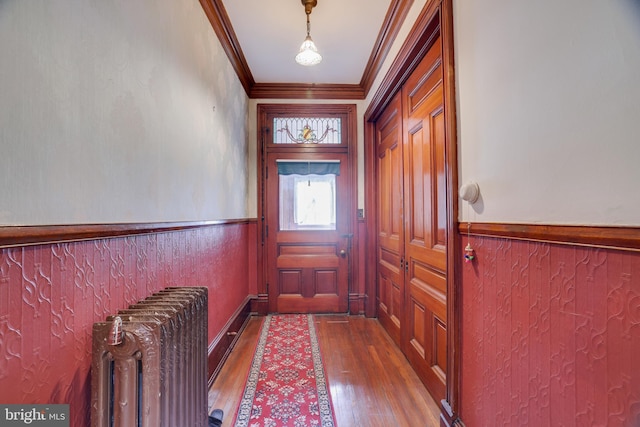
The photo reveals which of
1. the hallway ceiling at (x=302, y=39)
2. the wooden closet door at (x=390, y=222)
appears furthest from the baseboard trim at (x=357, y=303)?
the hallway ceiling at (x=302, y=39)

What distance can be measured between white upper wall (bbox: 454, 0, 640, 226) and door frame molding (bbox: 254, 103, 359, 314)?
209 cm

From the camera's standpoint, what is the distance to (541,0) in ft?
2.91

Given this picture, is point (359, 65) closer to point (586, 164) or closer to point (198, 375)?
point (586, 164)

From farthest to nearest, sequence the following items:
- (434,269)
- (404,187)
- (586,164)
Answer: (404,187)
(434,269)
(586,164)

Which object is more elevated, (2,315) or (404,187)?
(404,187)

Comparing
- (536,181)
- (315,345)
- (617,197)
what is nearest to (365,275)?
(315,345)

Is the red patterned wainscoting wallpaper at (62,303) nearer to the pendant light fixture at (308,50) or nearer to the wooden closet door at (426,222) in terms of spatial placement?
the wooden closet door at (426,222)

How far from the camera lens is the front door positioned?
336 cm

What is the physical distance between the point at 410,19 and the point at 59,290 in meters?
2.41

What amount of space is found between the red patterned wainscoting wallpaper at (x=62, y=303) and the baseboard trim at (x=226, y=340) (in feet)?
3.08

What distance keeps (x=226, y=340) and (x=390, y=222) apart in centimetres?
184

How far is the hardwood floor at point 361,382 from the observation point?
1.65m

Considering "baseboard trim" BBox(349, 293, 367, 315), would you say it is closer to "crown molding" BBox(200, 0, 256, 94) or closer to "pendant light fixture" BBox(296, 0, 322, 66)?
"pendant light fixture" BBox(296, 0, 322, 66)

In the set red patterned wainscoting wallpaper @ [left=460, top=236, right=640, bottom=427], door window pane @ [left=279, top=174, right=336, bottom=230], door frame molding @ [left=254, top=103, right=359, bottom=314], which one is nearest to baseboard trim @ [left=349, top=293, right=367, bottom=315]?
door frame molding @ [left=254, top=103, right=359, bottom=314]
